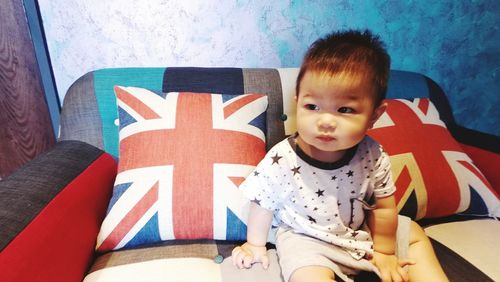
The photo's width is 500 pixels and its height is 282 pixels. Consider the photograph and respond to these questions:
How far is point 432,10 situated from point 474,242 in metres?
0.89

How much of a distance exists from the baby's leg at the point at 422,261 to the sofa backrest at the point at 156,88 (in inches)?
17.1

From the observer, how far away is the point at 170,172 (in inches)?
29.8

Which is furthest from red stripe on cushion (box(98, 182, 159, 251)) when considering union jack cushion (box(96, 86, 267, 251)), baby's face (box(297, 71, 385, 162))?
baby's face (box(297, 71, 385, 162))

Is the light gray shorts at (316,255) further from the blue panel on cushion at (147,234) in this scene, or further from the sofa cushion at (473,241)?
the blue panel on cushion at (147,234)

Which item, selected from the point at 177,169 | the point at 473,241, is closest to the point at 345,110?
the point at 177,169

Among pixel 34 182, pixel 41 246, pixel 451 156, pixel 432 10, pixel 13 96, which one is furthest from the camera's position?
pixel 432 10

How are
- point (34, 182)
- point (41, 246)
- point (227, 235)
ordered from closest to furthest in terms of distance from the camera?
1. point (41, 246)
2. point (34, 182)
3. point (227, 235)

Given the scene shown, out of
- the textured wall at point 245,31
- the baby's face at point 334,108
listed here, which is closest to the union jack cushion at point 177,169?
the baby's face at point 334,108

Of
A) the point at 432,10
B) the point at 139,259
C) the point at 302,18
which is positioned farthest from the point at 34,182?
the point at 432,10

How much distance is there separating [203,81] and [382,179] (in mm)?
561

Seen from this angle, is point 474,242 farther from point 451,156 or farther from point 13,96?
point 13,96

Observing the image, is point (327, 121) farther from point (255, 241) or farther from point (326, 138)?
point (255, 241)

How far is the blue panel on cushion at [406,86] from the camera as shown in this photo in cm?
107

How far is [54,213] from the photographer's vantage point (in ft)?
2.09
